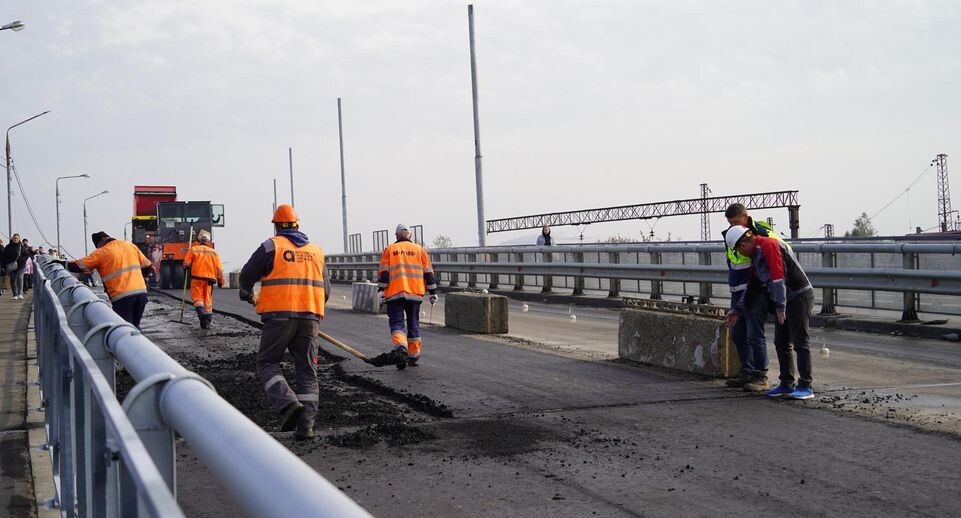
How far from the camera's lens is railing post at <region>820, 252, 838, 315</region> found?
15.5 meters

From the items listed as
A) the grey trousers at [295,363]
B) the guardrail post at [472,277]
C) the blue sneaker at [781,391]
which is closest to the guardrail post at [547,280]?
the guardrail post at [472,277]

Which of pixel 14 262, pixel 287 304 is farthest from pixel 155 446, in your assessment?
pixel 14 262

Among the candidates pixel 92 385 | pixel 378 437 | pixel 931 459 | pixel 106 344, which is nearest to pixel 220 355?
pixel 378 437

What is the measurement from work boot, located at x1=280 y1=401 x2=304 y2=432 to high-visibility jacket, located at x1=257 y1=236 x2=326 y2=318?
79cm

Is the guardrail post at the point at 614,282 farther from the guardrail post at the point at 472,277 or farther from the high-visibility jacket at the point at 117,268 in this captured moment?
the high-visibility jacket at the point at 117,268

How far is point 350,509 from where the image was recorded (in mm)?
1284

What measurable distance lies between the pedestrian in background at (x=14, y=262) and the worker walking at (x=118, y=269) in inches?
637

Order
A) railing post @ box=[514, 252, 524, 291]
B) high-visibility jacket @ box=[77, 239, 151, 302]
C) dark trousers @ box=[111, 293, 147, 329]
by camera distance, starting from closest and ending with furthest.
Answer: high-visibility jacket @ box=[77, 239, 151, 302], dark trousers @ box=[111, 293, 147, 329], railing post @ box=[514, 252, 524, 291]

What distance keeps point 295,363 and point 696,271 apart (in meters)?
11.5

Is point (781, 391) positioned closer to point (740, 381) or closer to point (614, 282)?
point (740, 381)

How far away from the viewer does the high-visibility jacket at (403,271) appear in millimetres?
12820

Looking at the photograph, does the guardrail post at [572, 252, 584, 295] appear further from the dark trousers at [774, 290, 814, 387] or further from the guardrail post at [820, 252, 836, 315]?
the dark trousers at [774, 290, 814, 387]

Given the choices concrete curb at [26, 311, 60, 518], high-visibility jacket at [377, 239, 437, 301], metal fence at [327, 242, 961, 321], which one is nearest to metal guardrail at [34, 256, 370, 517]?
concrete curb at [26, 311, 60, 518]

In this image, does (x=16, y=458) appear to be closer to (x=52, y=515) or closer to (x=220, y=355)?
(x=52, y=515)
